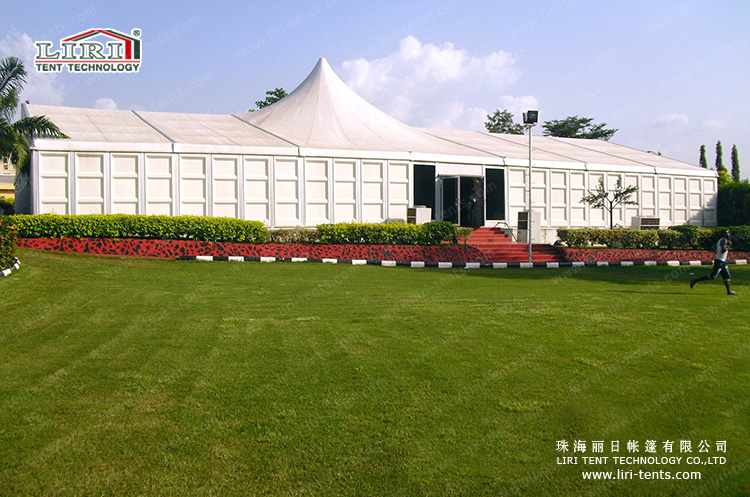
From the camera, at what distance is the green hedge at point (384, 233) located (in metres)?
18.3

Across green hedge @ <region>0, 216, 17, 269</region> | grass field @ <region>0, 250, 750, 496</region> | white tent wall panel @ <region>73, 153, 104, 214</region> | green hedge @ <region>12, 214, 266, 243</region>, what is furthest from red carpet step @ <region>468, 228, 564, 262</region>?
green hedge @ <region>0, 216, 17, 269</region>

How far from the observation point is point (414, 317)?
826cm

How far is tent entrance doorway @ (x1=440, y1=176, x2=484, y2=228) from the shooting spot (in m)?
22.8

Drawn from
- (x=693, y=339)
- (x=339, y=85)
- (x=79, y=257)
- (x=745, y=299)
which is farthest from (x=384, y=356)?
(x=339, y=85)

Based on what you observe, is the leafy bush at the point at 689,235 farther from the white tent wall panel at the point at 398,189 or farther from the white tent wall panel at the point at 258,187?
the white tent wall panel at the point at 398,189

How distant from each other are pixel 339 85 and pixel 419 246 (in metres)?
11.1

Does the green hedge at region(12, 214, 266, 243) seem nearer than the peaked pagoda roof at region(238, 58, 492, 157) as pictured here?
Yes

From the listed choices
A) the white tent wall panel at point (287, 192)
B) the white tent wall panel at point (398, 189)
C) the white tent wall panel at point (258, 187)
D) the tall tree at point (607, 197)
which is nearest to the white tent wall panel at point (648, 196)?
the tall tree at point (607, 197)

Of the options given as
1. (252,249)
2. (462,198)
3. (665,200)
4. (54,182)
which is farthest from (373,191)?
(665,200)

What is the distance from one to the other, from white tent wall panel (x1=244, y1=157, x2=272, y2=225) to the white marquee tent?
0.11ft

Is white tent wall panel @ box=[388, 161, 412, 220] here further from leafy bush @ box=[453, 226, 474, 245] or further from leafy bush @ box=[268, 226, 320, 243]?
leafy bush @ box=[268, 226, 320, 243]

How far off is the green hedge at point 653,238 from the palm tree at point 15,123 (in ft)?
57.3

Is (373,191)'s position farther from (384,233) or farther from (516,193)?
(516,193)

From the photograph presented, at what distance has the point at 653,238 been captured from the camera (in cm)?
2239
